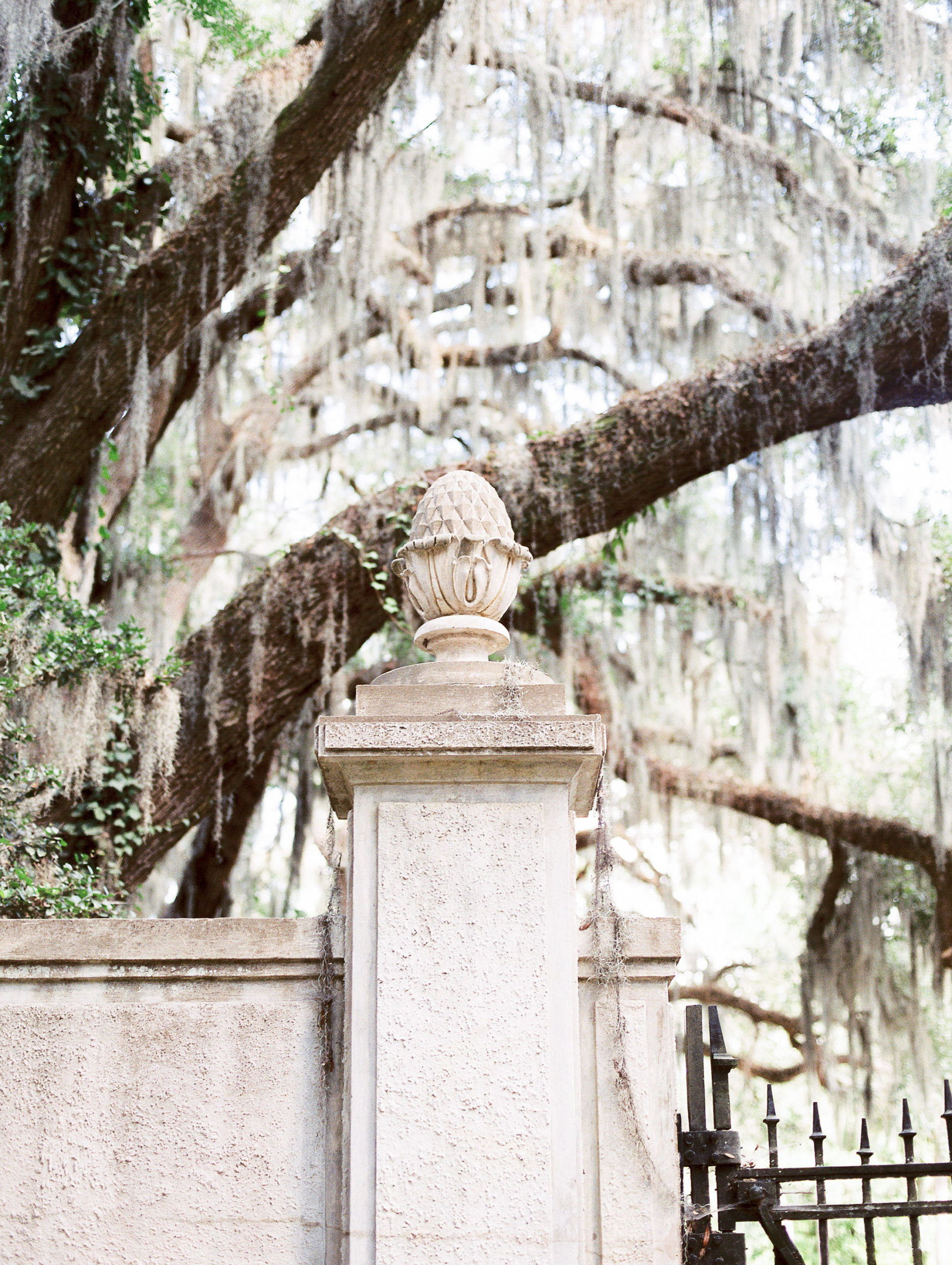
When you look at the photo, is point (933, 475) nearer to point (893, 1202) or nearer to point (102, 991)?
point (893, 1202)

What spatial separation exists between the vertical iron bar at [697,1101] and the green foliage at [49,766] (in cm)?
230

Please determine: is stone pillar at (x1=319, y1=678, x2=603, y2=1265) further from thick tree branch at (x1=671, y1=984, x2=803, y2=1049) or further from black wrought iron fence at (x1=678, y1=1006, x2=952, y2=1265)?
thick tree branch at (x1=671, y1=984, x2=803, y2=1049)

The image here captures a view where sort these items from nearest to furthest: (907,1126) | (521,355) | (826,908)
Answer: (907,1126)
(521,355)
(826,908)

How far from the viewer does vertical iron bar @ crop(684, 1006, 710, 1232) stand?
2.78 meters

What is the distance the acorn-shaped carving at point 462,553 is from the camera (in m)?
2.92

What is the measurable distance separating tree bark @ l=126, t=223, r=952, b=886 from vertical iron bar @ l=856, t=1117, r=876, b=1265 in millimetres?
4239

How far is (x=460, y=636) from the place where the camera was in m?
2.94

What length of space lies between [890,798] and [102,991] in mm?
9689

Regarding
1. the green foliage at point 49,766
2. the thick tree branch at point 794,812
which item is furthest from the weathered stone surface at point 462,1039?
the thick tree branch at point 794,812

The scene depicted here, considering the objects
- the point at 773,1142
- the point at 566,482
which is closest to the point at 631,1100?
the point at 773,1142

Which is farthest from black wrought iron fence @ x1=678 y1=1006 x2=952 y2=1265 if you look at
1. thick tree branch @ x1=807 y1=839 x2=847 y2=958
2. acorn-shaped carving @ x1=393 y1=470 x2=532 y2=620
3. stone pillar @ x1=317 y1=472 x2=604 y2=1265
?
thick tree branch @ x1=807 y1=839 x2=847 y2=958

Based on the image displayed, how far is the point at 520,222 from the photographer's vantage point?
1048 cm

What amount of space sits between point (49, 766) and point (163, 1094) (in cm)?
259

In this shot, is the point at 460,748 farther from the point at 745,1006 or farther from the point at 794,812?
the point at 745,1006
